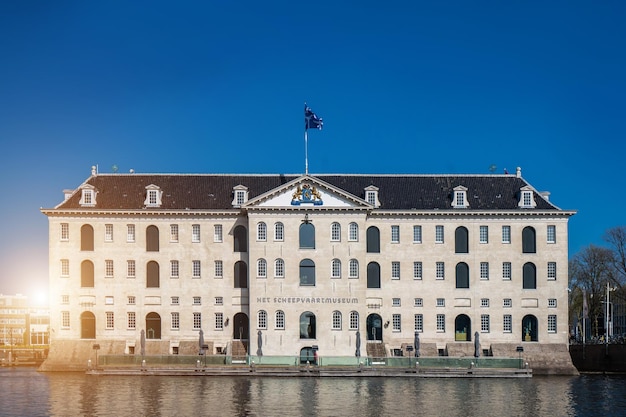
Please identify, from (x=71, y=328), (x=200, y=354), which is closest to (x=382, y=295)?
(x=200, y=354)

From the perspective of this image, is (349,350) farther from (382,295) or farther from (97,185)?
(97,185)

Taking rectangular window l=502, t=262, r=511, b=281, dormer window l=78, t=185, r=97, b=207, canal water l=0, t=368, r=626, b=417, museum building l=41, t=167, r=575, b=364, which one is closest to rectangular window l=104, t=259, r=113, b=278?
museum building l=41, t=167, r=575, b=364

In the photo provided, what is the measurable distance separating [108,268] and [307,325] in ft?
62.5

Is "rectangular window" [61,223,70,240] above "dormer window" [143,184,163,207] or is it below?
below

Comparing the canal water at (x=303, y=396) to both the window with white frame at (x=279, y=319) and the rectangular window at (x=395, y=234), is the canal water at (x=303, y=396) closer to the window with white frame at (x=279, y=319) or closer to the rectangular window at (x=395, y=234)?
the window with white frame at (x=279, y=319)

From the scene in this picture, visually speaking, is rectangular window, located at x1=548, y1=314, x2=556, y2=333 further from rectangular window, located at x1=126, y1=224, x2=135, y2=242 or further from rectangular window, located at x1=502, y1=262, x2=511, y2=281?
rectangular window, located at x1=126, y1=224, x2=135, y2=242

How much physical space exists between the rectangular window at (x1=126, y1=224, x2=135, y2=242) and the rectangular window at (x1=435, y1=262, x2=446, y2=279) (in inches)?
1114

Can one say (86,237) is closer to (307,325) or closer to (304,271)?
(304,271)

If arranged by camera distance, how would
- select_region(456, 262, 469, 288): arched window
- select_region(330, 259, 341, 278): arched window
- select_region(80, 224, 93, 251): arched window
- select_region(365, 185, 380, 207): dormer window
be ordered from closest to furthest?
select_region(330, 259, 341, 278): arched window
select_region(80, 224, 93, 251): arched window
select_region(456, 262, 469, 288): arched window
select_region(365, 185, 380, 207): dormer window

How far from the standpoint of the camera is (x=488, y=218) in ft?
278

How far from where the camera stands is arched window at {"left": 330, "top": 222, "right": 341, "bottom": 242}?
83.0m

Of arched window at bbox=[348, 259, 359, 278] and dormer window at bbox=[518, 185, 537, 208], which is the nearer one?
arched window at bbox=[348, 259, 359, 278]

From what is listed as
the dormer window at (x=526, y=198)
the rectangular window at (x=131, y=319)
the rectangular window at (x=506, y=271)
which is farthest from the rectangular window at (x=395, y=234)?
the rectangular window at (x=131, y=319)

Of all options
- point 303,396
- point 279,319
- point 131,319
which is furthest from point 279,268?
point 303,396
